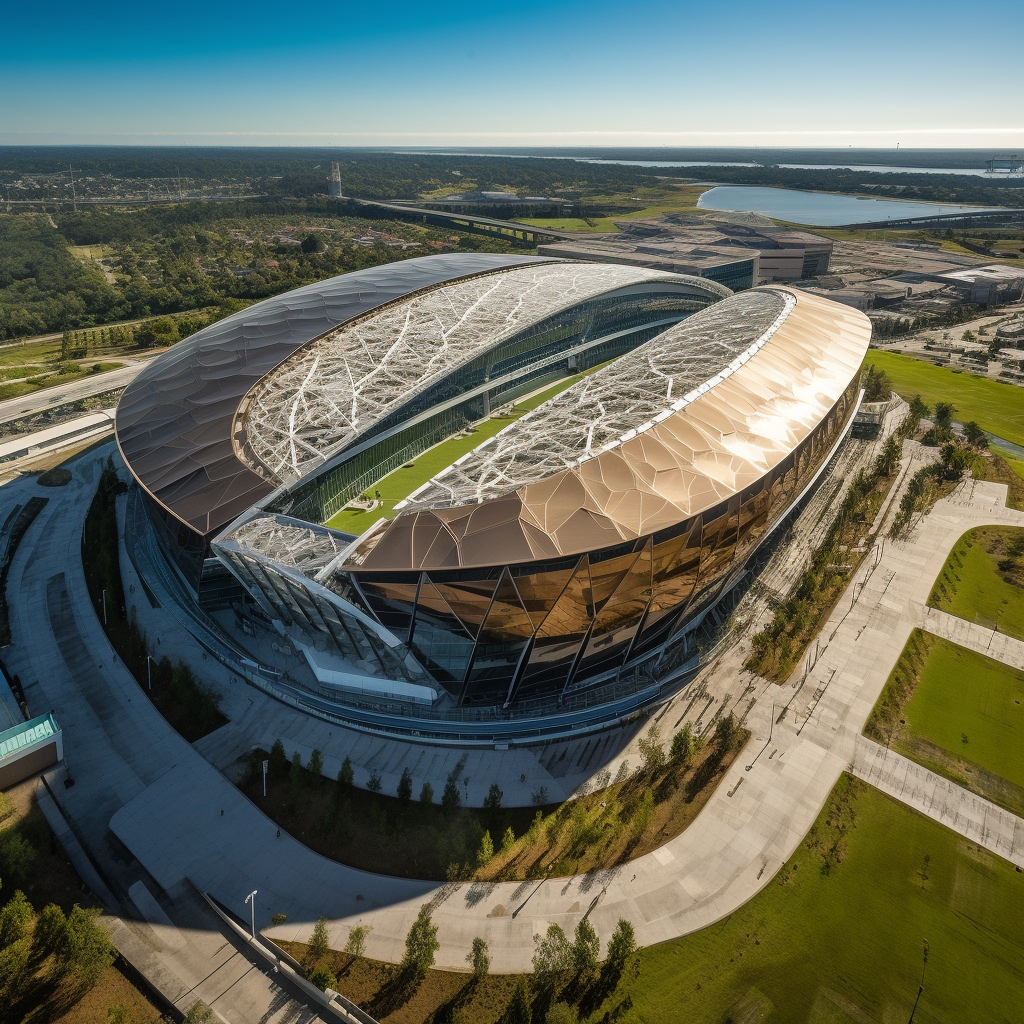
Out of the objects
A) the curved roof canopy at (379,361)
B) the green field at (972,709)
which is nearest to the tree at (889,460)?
the green field at (972,709)

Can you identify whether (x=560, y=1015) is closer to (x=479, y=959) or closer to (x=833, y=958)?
(x=479, y=959)

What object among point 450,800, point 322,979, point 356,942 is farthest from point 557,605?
point 322,979

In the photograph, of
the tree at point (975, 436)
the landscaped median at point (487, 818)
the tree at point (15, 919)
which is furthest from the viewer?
the tree at point (975, 436)

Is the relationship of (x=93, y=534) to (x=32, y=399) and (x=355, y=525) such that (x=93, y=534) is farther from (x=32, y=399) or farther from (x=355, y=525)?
(x=32, y=399)

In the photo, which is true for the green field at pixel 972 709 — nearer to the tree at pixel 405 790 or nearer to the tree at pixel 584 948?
the tree at pixel 584 948

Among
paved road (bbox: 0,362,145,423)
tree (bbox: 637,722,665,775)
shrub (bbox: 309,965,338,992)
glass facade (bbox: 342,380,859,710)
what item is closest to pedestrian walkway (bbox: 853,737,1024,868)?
tree (bbox: 637,722,665,775)

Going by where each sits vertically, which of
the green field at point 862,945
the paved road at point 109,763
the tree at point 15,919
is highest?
the tree at point 15,919

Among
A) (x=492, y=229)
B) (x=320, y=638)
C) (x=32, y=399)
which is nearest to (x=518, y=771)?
(x=320, y=638)
